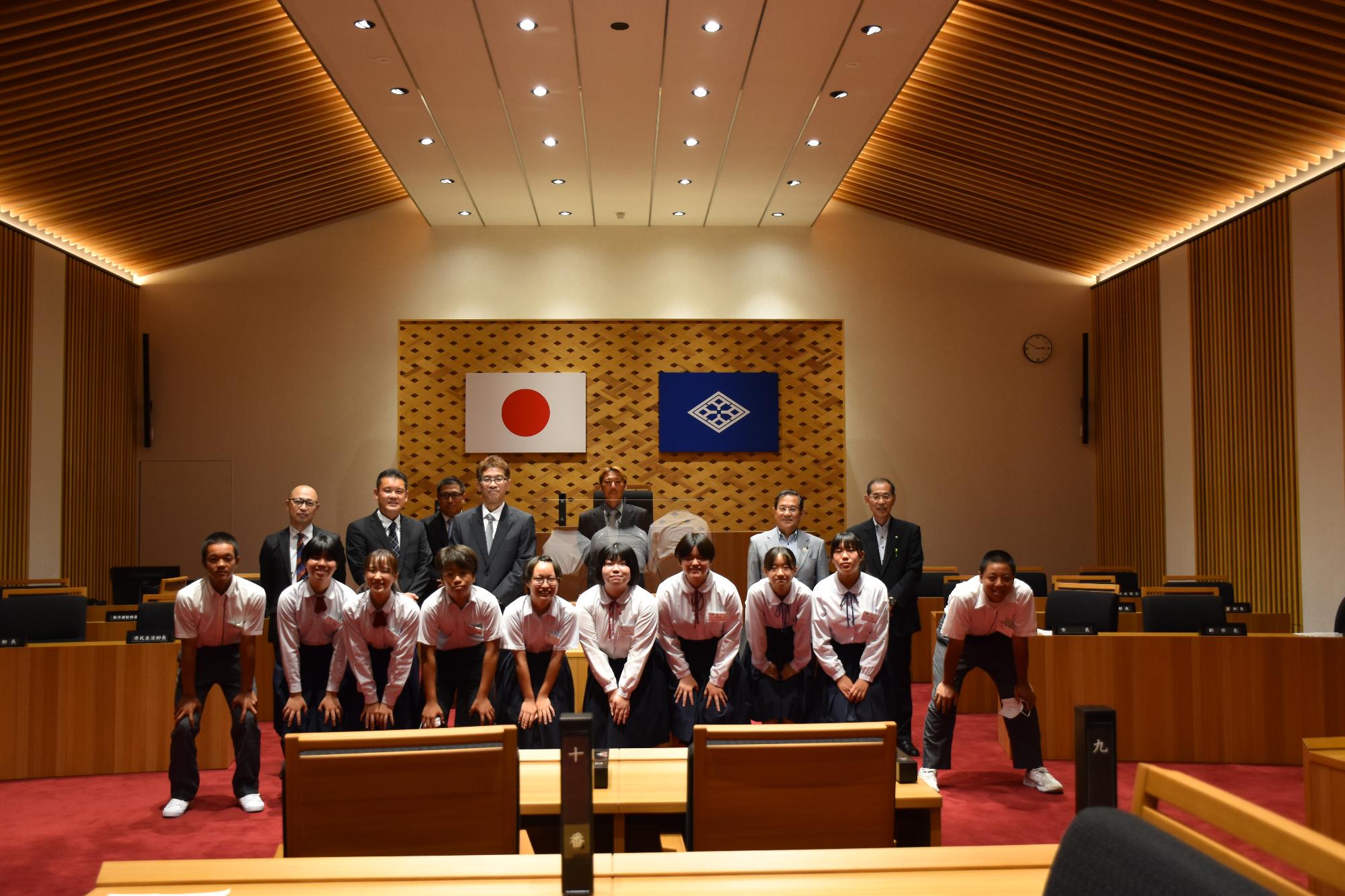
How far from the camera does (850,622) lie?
475 cm

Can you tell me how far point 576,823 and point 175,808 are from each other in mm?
3512

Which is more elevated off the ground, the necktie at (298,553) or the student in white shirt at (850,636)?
the necktie at (298,553)

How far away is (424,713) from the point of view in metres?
4.31

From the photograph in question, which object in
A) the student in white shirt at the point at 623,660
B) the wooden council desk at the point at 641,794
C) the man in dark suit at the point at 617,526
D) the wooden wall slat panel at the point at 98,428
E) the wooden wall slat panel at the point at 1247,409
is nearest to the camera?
the wooden council desk at the point at 641,794

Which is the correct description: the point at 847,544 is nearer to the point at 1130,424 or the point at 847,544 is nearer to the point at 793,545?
the point at 793,545

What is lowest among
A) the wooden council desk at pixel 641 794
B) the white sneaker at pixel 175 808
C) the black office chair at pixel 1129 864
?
the white sneaker at pixel 175 808

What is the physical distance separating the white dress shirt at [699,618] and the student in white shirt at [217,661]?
182 centimetres

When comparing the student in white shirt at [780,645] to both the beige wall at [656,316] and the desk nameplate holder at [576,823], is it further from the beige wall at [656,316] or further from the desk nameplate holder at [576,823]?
the beige wall at [656,316]

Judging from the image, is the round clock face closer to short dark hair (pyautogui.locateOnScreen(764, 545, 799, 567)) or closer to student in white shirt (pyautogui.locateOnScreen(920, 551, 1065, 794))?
student in white shirt (pyautogui.locateOnScreen(920, 551, 1065, 794))

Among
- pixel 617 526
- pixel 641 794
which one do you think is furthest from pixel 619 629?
pixel 641 794

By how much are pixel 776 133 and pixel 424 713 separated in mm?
5253

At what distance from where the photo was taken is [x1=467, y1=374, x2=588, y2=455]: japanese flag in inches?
396

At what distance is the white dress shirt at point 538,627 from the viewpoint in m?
4.48

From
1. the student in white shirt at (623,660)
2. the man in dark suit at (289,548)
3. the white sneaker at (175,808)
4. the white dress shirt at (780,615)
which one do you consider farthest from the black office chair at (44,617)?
the white dress shirt at (780,615)
